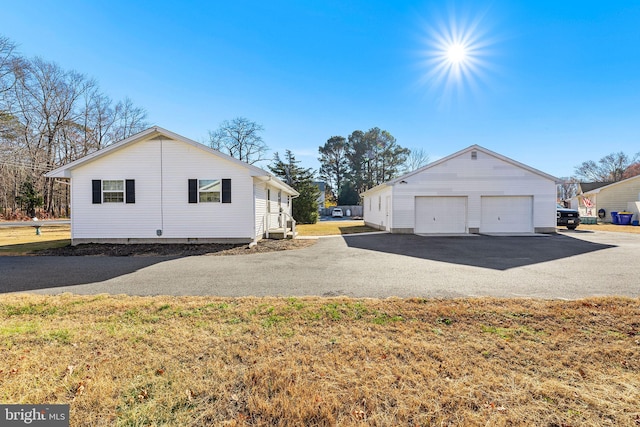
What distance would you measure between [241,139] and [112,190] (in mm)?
28754

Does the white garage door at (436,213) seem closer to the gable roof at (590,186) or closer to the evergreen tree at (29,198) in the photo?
the gable roof at (590,186)

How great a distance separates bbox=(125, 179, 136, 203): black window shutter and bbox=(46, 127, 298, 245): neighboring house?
0.09ft

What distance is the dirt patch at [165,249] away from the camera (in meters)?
10.1

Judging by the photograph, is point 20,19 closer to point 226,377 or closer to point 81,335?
point 81,335

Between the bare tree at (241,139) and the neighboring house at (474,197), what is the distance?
88.3 feet

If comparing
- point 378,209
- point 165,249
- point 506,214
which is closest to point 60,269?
point 165,249

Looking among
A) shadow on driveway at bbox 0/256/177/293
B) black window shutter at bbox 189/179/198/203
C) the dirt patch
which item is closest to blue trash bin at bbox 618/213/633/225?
the dirt patch

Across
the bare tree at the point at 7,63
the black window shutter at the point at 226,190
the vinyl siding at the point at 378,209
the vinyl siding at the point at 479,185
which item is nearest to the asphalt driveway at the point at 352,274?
the black window shutter at the point at 226,190

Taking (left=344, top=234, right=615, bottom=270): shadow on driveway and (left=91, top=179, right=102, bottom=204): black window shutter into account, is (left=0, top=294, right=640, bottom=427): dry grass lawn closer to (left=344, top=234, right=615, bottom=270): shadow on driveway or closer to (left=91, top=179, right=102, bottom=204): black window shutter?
(left=344, top=234, right=615, bottom=270): shadow on driveway

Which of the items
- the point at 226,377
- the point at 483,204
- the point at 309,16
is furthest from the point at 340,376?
the point at 483,204

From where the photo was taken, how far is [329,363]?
2.71m

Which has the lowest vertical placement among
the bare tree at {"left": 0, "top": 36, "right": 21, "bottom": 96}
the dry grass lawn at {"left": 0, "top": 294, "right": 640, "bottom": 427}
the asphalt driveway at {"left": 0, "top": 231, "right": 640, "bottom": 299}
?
the asphalt driveway at {"left": 0, "top": 231, "right": 640, "bottom": 299}

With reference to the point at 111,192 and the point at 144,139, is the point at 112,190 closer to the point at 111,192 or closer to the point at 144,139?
the point at 111,192

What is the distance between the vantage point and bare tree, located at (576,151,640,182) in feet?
151
